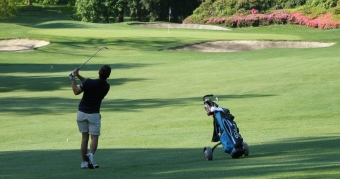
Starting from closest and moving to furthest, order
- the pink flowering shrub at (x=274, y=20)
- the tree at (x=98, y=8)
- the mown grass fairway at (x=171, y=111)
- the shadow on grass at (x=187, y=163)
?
the shadow on grass at (x=187, y=163)
the mown grass fairway at (x=171, y=111)
the pink flowering shrub at (x=274, y=20)
the tree at (x=98, y=8)

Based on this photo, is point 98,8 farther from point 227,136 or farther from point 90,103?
point 227,136

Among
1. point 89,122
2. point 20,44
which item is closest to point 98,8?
point 20,44

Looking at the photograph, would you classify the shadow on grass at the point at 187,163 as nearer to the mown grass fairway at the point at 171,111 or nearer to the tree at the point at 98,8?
the mown grass fairway at the point at 171,111

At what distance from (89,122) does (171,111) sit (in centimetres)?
972

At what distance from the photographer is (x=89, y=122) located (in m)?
12.2

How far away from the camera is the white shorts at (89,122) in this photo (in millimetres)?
12180

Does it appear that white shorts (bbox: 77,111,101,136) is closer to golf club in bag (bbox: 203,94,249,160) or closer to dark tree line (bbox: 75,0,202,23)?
golf club in bag (bbox: 203,94,249,160)

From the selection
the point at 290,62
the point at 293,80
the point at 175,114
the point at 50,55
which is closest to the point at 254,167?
the point at 175,114

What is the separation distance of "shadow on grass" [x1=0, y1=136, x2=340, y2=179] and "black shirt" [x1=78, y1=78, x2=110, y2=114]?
0.99m

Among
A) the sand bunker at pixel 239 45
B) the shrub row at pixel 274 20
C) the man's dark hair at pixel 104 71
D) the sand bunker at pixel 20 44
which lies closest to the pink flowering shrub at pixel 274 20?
the shrub row at pixel 274 20

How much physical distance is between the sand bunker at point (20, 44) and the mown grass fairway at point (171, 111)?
1490mm

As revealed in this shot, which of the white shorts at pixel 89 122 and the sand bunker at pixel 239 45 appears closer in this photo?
the white shorts at pixel 89 122

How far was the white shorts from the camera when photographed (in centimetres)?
1218

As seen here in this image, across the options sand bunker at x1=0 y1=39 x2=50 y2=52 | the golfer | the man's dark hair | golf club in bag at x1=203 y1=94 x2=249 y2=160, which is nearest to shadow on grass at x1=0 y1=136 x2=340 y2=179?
golf club in bag at x1=203 y1=94 x2=249 y2=160
